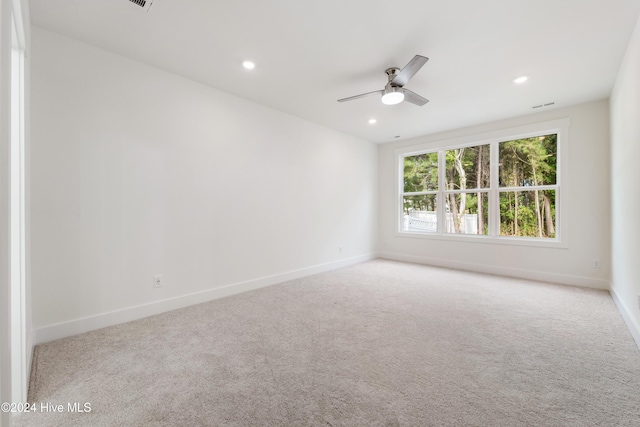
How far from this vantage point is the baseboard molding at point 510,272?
3.78 metres

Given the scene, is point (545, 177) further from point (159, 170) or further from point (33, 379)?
point (33, 379)

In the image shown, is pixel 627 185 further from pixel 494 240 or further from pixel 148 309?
pixel 148 309

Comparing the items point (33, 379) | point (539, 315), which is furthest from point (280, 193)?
point (539, 315)

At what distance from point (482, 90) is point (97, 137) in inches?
165

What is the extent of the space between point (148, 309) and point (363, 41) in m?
3.28

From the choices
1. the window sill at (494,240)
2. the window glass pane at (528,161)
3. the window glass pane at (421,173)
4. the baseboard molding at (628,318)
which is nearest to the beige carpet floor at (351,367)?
the baseboard molding at (628,318)

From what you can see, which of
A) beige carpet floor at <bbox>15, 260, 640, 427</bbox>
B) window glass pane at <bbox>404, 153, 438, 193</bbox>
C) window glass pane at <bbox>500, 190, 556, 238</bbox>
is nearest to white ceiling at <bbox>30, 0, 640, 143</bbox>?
window glass pane at <bbox>500, 190, 556, 238</bbox>

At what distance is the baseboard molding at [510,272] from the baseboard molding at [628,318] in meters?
0.50

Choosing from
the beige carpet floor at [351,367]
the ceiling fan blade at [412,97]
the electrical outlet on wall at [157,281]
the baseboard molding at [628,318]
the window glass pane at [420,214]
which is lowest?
the beige carpet floor at [351,367]

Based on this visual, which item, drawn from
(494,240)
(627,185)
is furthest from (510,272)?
(627,185)

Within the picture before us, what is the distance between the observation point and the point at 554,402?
155 cm

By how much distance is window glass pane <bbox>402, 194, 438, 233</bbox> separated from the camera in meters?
5.41

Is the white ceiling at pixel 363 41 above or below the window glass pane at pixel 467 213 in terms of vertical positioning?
above

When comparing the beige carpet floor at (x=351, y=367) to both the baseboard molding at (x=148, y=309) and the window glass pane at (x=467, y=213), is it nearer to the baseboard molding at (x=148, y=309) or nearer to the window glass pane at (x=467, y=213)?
the baseboard molding at (x=148, y=309)
